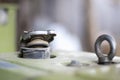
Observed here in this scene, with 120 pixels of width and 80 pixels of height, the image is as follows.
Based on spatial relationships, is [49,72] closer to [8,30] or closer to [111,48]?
[111,48]

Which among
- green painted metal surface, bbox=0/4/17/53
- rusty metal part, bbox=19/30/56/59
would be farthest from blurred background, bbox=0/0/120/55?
rusty metal part, bbox=19/30/56/59

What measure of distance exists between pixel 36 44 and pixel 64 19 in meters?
1.86

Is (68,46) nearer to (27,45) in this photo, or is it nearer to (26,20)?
(26,20)

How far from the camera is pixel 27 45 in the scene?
0.63 metres

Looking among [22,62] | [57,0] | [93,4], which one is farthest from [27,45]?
[57,0]

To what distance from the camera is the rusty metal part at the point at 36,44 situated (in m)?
0.60

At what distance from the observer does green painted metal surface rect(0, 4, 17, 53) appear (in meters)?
2.33

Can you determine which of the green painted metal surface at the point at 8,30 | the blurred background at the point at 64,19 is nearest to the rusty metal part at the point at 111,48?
the blurred background at the point at 64,19

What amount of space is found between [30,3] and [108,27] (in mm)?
799

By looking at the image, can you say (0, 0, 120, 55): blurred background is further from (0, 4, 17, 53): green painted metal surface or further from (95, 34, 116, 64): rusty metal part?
(95, 34, 116, 64): rusty metal part

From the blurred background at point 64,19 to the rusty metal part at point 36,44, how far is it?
1.52 m

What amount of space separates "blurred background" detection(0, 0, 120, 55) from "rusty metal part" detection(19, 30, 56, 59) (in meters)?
1.52

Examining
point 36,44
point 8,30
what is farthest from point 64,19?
point 36,44

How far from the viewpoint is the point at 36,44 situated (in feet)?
1.98
